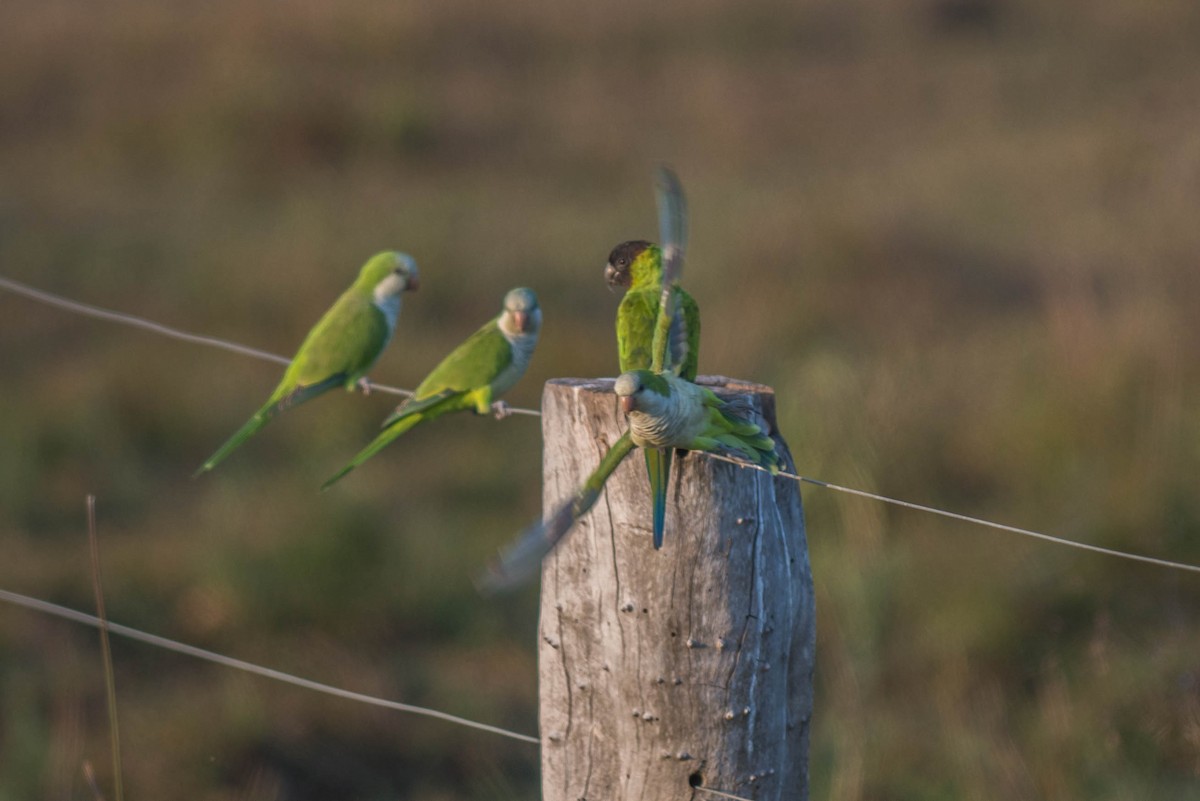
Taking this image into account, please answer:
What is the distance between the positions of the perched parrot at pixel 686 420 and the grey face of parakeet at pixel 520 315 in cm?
111

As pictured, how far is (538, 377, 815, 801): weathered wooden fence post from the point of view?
204 centimetres

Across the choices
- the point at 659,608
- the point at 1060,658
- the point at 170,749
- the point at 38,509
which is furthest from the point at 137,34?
the point at 659,608

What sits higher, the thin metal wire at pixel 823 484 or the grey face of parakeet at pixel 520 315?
the grey face of parakeet at pixel 520 315

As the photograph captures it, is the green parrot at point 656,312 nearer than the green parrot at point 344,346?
Yes

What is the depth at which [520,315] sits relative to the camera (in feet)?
10.3

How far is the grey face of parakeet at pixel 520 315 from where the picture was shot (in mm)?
3092

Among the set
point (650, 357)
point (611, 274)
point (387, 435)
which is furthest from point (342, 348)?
point (650, 357)

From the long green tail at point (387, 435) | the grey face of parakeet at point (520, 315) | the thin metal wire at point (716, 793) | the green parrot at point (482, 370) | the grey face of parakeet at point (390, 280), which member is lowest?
the thin metal wire at point (716, 793)

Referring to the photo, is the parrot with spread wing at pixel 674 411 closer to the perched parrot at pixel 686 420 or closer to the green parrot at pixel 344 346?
the perched parrot at pixel 686 420

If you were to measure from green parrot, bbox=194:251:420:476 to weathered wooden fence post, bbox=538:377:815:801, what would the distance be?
132cm

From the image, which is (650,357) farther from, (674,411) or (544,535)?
(544,535)

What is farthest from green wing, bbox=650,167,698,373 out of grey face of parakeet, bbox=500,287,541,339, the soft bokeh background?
the soft bokeh background

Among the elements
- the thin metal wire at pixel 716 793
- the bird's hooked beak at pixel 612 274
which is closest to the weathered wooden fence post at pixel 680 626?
the thin metal wire at pixel 716 793

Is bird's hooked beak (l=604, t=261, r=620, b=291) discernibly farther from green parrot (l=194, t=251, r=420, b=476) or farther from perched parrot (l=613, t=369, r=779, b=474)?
green parrot (l=194, t=251, r=420, b=476)
